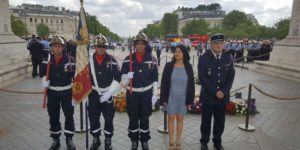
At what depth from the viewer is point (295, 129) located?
6535 millimetres

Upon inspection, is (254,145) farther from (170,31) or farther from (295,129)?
(170,31)

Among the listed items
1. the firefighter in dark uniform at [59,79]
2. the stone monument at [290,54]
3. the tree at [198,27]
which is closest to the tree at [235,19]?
the tree at [198,27]

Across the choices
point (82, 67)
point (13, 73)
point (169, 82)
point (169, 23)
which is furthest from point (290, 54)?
point (169, 23)

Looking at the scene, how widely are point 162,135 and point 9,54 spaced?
10.6 meters

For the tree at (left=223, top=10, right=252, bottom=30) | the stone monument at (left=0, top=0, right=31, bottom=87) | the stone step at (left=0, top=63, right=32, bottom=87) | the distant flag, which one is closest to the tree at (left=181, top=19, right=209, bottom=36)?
the tree at (left=223, top=10, right=252, bottom=30)

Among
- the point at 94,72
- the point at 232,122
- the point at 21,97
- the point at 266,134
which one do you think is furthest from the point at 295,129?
the point at 21,97

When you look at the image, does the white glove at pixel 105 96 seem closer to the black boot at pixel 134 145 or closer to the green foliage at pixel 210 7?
the black boot at pixel 134 145

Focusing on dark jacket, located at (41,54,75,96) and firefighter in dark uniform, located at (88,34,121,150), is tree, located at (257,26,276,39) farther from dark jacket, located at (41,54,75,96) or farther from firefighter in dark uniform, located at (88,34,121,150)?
dark jacket, located at (41,54,75,96)

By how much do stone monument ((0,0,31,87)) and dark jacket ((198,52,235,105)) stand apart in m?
9.38

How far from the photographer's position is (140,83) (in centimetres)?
486

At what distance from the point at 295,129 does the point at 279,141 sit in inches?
42.3

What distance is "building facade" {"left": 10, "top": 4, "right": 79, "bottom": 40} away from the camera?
12562 cm

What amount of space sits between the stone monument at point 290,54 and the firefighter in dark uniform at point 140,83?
10923 millimetres

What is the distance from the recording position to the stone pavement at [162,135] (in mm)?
5477
